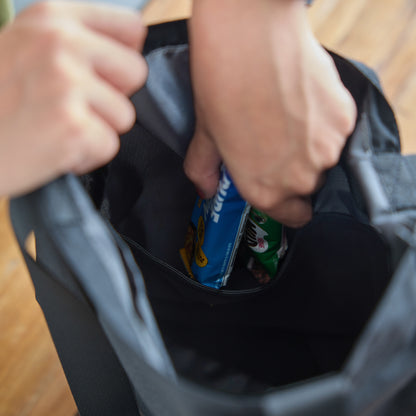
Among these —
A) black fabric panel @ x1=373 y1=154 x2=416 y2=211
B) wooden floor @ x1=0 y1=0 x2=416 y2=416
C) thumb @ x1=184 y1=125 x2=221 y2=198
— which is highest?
black fabric panel @ x1=373 y1=154 x2=416 y2=211

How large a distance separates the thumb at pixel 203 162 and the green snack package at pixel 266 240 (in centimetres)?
5

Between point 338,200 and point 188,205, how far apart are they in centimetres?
18

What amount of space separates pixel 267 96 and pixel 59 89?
0.13 meters

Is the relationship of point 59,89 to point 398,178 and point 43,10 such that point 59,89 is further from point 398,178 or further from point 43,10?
point 398,178

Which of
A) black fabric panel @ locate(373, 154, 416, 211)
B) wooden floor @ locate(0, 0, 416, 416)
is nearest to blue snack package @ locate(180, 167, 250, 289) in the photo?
black fabric panel @ locate(373, 154, 416, 211)

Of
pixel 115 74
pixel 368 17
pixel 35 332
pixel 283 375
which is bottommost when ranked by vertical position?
pixel 35 332

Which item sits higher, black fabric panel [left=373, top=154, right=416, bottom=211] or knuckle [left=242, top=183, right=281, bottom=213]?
black fabric panel [left=373, top=154, right=416, bottom=211]

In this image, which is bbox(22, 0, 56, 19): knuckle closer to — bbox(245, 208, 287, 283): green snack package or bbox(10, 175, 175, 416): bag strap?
bbox(10, 175, 175, 416): bag strap

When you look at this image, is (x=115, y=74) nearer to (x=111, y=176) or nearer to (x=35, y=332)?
(x=111, y=176)

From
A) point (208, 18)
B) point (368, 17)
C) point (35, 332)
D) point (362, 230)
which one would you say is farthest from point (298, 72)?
point (368, 17)

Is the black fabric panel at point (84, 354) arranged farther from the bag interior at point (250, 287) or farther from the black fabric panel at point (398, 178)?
the black fabric panel at point (398, 178)

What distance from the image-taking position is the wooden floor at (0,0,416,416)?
24.6 inches

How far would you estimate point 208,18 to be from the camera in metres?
0.32

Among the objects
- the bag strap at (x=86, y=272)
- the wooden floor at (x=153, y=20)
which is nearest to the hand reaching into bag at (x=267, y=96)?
the bag strap at (x=86, y=272)
